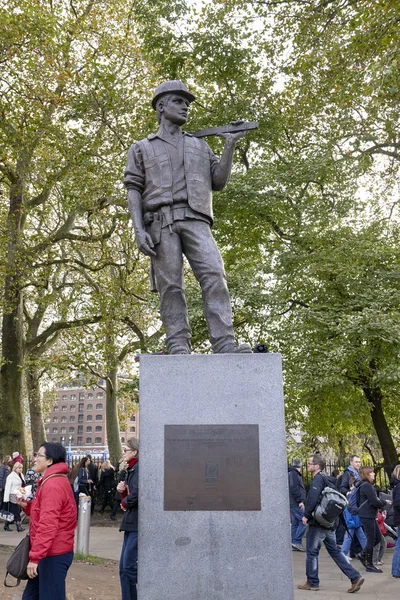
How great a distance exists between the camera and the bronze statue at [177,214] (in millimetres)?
5156

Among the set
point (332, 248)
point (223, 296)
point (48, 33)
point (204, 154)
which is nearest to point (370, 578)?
point (223, 296)

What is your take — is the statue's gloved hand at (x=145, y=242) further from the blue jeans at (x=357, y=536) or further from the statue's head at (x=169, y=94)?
the blue jeans at (x=357, y=536)

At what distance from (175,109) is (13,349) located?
55.2 ft

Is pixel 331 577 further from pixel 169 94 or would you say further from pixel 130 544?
pixel 169 94

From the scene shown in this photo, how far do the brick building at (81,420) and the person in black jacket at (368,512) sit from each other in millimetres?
99729

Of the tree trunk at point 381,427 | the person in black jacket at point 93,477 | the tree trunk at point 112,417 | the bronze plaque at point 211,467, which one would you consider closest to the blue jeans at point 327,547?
the bronze plaque at point 211,467

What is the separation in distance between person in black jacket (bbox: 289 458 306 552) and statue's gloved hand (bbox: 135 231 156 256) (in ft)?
23.3

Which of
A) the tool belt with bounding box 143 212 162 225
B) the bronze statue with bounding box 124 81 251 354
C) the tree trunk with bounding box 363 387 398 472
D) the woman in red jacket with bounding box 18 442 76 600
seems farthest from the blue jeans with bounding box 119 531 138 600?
the tree trunk with bounding box 363 387 398 472

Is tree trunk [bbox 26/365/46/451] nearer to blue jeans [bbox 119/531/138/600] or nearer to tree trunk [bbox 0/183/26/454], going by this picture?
tree trunk [bbox 0/183/26/454]

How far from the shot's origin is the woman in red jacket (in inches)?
172

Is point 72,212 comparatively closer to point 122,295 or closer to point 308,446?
point 122,295

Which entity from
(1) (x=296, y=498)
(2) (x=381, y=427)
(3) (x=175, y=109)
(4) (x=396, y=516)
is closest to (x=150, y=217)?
(3) (x=175, y=109)

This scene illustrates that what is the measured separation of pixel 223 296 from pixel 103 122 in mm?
13876

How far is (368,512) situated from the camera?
9445 mm
